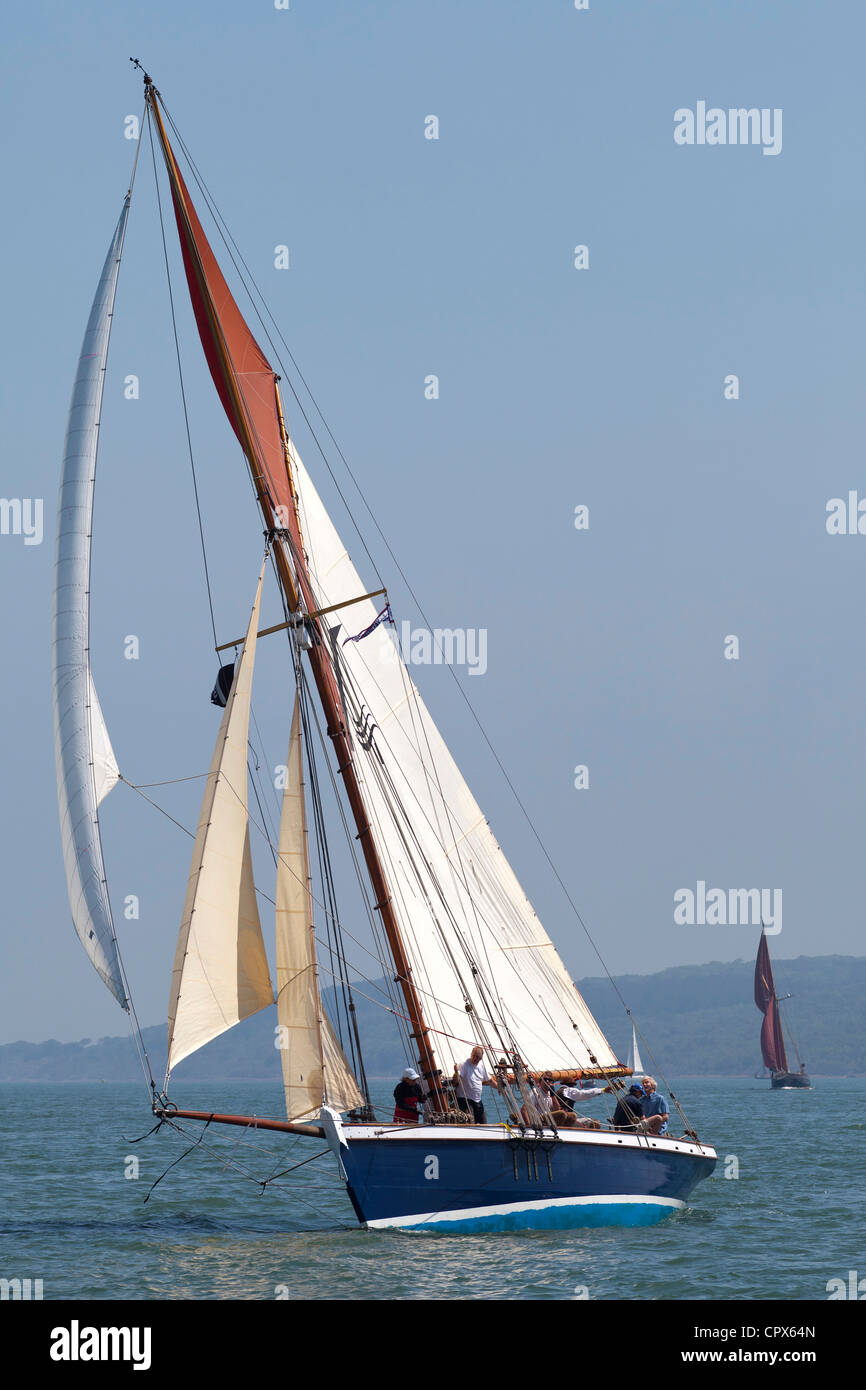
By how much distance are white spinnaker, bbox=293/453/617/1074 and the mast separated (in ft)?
1.58

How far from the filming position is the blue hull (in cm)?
2264

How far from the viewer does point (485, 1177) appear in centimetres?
2319

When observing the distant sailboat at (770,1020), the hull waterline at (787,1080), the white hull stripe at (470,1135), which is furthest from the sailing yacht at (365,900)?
the hull waterline at (787,1080)

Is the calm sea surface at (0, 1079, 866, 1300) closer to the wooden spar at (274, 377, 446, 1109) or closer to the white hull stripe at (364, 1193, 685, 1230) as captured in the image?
the white hull stripe at (364, 1193, 685, 1230)

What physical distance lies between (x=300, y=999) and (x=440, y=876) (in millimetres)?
5345

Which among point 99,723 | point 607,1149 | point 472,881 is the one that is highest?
point 99,723

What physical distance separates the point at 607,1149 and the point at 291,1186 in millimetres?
15261

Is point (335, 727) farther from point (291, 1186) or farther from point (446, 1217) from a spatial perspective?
point (291, 1186)

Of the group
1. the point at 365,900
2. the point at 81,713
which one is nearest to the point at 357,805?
the point at 365,900

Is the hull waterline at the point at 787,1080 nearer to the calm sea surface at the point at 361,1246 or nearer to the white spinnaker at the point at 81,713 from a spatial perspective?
the calm sea surface at the point at 361,1246

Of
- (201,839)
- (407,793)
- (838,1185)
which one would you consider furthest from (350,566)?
(838,1185)

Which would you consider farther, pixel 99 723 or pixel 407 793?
pixel 407 793

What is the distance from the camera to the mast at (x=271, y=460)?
26.4 metres
